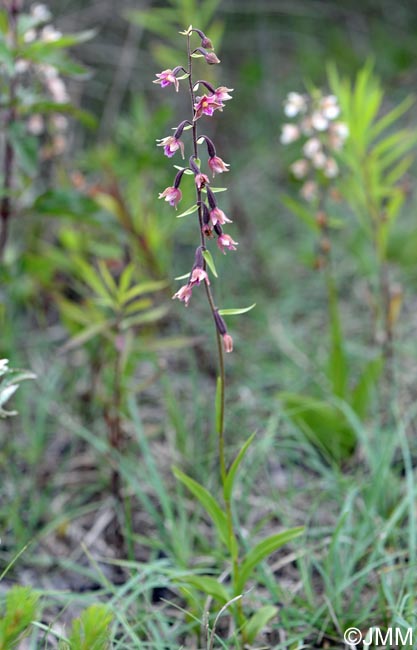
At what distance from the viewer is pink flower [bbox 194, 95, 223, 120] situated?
121cm

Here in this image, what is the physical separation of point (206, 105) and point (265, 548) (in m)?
0.94

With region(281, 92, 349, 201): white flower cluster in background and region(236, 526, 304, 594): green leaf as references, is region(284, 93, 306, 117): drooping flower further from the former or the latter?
region(236, 526, 304, 594): green leaf

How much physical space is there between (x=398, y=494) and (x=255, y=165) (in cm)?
276

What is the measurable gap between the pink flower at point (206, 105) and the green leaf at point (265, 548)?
890mm

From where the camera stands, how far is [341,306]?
10.5 ft

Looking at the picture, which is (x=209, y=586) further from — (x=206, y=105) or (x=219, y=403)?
(x=206, y=105)

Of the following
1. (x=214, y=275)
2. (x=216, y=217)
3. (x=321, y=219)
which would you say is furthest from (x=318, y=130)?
(x=216, y=217)

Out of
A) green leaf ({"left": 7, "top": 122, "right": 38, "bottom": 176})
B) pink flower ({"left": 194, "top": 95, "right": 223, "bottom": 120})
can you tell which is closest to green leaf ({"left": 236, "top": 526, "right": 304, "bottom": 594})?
pink flower ({"left": 194, "top": 95, "right": 223, "bottom": 120})

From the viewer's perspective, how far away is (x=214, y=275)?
144 centimetres

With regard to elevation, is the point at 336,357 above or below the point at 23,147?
below

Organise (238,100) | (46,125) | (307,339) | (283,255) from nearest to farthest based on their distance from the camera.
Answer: (46,125)
(307,339)
(283,255)
(238,100)

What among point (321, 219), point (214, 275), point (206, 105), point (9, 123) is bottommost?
point (321, 219)

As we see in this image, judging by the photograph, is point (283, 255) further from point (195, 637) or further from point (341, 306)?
point (195, 637)

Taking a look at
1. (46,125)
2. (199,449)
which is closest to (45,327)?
(46,125)
